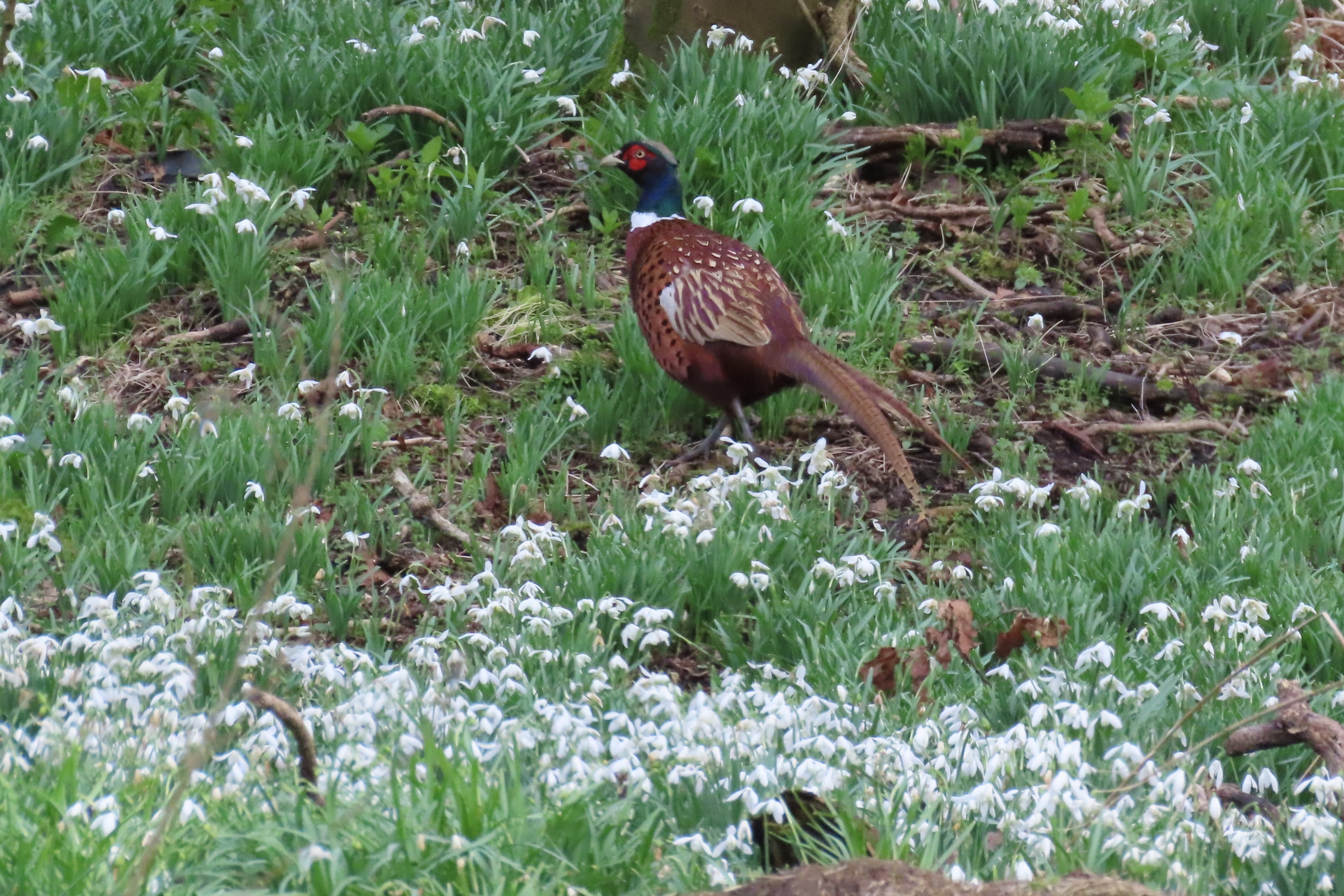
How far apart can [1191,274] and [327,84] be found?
3657 millimetres

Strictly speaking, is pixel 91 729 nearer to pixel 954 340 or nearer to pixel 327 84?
pixel 954 340

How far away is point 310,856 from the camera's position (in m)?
2.24

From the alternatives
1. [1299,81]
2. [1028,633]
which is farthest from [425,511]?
[1299,81]

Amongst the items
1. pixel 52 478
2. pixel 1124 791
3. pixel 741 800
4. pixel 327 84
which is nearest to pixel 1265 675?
pixel 1124 791

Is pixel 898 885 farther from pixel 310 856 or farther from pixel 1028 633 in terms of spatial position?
pixel 1028 633

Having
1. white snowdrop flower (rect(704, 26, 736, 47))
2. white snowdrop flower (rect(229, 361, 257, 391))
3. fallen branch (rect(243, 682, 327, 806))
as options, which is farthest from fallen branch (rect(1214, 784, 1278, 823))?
white snowdrop flower (rect(704, 26, 736, 47))

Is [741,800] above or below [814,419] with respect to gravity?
above

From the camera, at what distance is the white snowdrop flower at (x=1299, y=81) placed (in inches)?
273

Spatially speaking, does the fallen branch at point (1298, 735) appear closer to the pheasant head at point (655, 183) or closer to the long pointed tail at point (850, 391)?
the long pointed tail at point (850, 391)

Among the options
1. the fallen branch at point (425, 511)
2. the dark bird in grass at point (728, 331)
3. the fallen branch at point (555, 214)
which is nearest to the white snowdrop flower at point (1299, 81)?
the dark bird in grass at point (728, 331)

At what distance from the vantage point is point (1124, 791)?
A: 2826mm

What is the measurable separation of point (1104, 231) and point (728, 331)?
2.21 metres

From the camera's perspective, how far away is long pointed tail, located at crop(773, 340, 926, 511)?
466cm

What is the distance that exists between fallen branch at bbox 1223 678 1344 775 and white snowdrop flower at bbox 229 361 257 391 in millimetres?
3455
